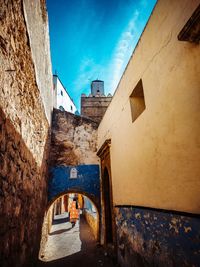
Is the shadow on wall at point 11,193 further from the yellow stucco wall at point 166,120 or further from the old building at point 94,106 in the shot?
the old building at point 94,106

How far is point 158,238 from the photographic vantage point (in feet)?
7.62

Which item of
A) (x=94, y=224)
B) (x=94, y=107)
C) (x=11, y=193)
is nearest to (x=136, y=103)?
(x=11, y=193)

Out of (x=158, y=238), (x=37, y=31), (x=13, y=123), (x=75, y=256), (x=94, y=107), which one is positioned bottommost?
(x=75, y=256)

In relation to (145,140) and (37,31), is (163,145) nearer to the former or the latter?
(145,140)

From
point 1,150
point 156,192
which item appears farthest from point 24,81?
point 156,192

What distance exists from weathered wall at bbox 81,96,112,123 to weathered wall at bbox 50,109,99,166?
7204mm

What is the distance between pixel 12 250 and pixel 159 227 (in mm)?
2106

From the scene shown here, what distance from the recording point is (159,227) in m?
2.30

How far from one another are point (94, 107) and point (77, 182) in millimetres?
9801

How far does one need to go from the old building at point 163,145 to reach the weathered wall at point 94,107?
10.7m

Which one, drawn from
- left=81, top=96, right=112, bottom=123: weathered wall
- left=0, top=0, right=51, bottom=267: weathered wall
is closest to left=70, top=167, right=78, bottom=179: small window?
left=0, top=0, right=51, bottom=267: weathered wall

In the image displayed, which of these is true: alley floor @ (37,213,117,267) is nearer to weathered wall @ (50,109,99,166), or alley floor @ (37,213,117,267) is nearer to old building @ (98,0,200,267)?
old building @ (98,0,200,267)

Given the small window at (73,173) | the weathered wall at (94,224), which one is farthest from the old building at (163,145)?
the small window at (73,173)

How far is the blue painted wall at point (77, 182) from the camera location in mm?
6203
